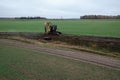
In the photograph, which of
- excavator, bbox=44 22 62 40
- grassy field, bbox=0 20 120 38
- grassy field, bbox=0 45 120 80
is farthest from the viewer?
grassy field, bbox=0 20 120 38

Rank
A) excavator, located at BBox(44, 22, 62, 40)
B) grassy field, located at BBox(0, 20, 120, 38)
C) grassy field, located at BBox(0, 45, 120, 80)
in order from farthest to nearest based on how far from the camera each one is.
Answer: grassy field, located at BBox(0, 20, 120, 38) → excavator, located at BBox(44, 22, 62, 40) → grassy field, located at BBox(0, 45, 120, 80)

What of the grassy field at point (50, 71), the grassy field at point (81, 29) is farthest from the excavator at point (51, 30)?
the grassy field at point (50, 71)

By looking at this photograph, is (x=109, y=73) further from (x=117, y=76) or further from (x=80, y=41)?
(x=80, y=41)

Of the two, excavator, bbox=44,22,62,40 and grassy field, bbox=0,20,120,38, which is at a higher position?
excavator, bbox=44,22,62,40

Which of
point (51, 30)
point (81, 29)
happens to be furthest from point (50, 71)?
point (81, 29)

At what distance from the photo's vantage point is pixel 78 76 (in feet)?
29.7

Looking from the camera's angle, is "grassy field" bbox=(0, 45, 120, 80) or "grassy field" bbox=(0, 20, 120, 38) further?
"grassy field" bbox=(0, 20, 120, 38)

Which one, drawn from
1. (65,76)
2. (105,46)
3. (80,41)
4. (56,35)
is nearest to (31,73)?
(65,76)

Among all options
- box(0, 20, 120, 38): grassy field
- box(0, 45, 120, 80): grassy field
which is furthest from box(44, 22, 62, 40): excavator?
box(0, 45, 120, 80): grassy field

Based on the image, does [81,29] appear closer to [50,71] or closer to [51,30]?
[51,30]

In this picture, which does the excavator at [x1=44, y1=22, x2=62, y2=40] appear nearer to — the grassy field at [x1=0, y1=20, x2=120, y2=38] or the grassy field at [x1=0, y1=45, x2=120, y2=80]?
the grassy field at [x1=0, y1=20, x2=120, y2=38]

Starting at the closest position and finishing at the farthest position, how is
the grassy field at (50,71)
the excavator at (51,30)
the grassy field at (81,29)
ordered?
the grassy field at (50,71), the excavator at (51,30), the grassy field at (81,29)

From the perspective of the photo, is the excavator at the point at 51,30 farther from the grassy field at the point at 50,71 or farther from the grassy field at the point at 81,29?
the grassy field at the point at 50,71

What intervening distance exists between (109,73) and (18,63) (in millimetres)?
4180
